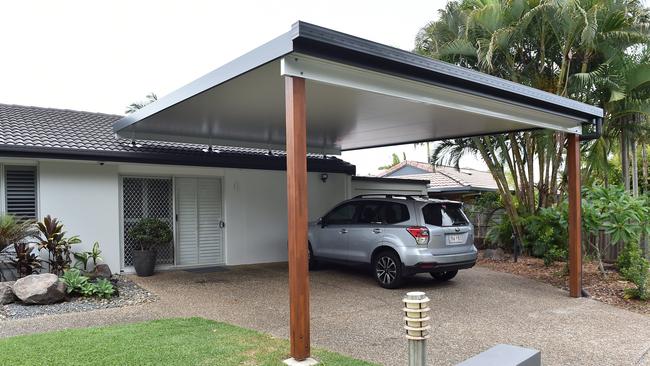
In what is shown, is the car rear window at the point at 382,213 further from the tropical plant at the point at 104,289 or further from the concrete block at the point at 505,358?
the concrete block at the point at 505,358

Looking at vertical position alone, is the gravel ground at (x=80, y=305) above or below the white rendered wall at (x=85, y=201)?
below

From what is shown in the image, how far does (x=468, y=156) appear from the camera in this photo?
14727 mm

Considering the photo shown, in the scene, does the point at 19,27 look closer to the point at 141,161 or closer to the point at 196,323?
the point at 141,161

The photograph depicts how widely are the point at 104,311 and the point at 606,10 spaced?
11542 millimetres

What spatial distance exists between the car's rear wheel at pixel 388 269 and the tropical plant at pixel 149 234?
14.8 ft

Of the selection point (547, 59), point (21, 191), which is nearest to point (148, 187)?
point (21, 191)

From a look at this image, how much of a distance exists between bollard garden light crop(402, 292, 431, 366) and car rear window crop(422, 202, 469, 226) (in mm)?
5358

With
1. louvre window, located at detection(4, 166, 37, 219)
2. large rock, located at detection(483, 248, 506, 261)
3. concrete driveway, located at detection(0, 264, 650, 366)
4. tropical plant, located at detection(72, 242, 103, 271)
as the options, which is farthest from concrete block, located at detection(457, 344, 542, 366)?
large rock, located at detection(483, 248, 506, 261)

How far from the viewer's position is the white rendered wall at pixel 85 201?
30.5 ft

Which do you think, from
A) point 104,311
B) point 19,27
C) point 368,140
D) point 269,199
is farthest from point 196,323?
point 19,27

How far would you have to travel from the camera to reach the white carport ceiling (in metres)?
5.24

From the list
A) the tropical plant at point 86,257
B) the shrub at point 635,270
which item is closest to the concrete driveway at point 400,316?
the shrub at point 635,270

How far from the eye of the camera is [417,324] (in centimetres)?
329

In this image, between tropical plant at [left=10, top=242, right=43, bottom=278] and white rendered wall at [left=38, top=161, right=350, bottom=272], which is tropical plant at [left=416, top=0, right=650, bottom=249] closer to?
white rendered wall at [left=38, top=161, right=350, bottom=272]
